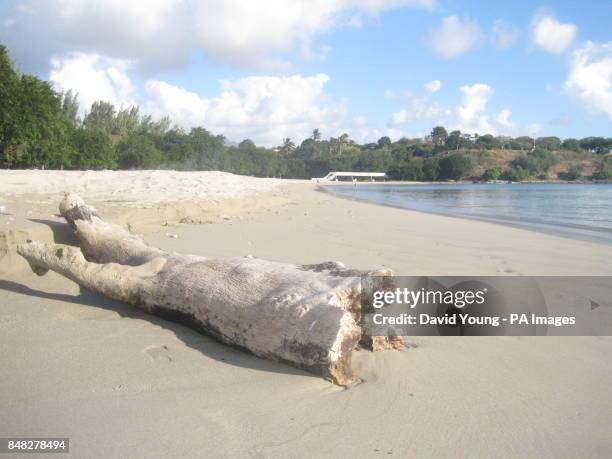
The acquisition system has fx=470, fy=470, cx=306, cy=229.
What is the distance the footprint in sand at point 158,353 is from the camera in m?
2.69

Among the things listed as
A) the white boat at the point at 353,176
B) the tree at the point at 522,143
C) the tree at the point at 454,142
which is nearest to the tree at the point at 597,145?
the tree at the point at 522,143

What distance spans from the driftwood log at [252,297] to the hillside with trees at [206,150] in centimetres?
2407

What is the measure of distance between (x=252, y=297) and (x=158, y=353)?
2.08 ft

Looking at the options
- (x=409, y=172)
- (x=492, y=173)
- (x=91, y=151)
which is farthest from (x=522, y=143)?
(x=91, y=151)

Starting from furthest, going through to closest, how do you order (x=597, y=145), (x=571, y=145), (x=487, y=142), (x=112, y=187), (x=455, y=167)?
(x=487, y=142)
(x=571, y=145)
(x=597, y=145)
(x=455, y=167)
(x=112, y=187)

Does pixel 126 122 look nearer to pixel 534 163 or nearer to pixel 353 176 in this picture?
pixel 353 176

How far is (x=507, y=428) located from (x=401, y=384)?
0.57m

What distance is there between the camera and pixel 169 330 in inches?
122

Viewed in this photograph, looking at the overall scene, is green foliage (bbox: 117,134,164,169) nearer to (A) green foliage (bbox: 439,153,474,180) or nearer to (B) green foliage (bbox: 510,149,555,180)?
(A) green foliage (bbox: 439,153,474,180)

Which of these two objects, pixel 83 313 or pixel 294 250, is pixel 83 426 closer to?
pixel 83 313

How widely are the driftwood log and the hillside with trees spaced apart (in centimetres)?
2407

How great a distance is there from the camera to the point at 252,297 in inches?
111

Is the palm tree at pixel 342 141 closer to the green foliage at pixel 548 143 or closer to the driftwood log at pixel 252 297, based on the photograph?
the green foliage at pixel 548 143

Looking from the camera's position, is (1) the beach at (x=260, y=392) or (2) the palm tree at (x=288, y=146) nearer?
(1) the beach at (x=260, y=392)
